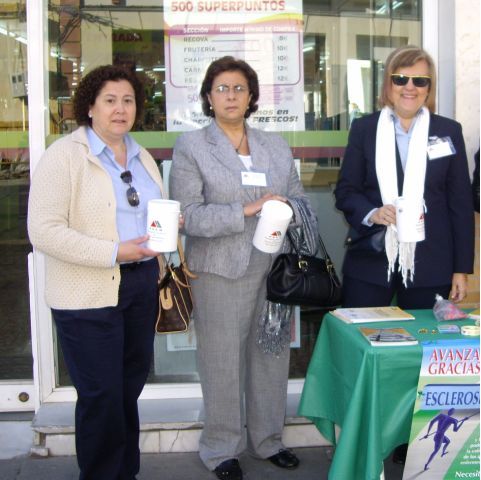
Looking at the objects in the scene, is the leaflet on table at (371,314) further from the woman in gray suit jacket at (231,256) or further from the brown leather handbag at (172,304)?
the brown leather handbag at (172,304)

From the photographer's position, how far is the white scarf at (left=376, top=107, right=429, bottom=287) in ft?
9.17

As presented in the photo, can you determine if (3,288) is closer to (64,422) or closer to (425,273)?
(64,422)

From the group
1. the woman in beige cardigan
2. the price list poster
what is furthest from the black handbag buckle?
the price list poster

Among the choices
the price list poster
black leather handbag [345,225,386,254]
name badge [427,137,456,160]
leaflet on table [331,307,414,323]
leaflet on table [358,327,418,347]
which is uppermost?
the price list poster

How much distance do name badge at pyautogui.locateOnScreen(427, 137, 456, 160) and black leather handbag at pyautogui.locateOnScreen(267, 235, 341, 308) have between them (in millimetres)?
663

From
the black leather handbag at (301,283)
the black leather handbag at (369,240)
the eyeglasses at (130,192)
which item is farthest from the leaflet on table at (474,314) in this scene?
the eyeglasses at (130,192)

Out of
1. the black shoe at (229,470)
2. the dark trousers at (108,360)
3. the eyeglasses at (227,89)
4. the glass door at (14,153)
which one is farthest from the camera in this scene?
the glass door at (14,153)

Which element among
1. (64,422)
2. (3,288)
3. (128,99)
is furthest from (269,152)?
(3,288)

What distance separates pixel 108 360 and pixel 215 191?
829 mm

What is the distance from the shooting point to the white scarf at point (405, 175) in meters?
2.79

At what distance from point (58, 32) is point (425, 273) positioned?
2.26 metres

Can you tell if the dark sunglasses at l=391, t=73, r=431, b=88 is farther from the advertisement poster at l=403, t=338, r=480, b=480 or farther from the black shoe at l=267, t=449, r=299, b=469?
the black shoe at l=267, t=449, r=299, b=469

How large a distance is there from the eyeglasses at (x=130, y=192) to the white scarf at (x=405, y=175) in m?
1.01

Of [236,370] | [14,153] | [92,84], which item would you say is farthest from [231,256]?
[14,153]
